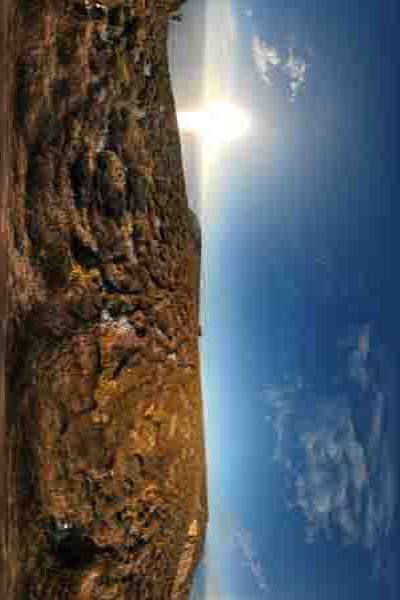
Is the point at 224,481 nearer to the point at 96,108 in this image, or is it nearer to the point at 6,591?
the point at 6,591

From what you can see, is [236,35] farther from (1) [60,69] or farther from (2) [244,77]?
(1) [60,69]

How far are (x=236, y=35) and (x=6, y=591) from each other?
374 centimetres

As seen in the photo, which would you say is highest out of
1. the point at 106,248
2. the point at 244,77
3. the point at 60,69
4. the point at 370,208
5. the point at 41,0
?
the point at 244,77

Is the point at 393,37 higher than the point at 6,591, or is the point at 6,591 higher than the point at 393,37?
the point at 393,37

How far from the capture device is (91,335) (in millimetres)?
2926

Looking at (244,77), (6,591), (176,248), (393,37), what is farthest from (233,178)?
(6,591)

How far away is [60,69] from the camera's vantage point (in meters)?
2.88

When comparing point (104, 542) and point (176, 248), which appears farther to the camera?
point (176, 248)

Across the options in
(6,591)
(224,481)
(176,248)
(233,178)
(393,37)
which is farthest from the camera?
(233,178)

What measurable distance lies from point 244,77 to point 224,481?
2771 millimetres

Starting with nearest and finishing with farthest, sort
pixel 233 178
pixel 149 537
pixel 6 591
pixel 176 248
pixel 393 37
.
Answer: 1. pixel 6 591
2. pixel 149 537
3. pixel 176 248
4. pixel 393 37
5. pixel 233 178

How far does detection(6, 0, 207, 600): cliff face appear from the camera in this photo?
2.78 meters

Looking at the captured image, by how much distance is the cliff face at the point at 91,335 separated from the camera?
9.11 ft

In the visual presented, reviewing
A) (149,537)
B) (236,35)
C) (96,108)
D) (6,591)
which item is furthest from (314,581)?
(236,35)
